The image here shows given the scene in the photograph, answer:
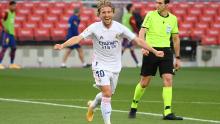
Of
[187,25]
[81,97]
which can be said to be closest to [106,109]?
[81,97]

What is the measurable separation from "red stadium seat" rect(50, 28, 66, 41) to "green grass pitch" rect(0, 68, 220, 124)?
18.3 ft

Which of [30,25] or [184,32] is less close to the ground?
[30,25]

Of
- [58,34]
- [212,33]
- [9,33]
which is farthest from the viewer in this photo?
[212,33]

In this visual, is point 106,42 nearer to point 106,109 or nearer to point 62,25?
point 106,109

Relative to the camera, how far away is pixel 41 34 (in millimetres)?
34969

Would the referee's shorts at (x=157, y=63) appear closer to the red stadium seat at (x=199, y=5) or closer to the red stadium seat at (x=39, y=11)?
the red stadium seat at (x=39, y=11)

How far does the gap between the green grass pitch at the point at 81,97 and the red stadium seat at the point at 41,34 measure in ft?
17.8

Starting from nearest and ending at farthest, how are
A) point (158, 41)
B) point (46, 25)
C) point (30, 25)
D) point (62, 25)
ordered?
point (158, 41) → point (30, 25) → point (46, 25) → point (62, 25)

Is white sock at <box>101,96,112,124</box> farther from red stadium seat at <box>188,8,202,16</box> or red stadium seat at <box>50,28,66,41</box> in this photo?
red stadium seat at <box>188,8,202,16</box>

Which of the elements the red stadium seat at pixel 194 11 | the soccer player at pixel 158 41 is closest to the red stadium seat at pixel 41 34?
the red stadium seat at pixel 194 11

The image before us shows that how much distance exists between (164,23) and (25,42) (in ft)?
66.2

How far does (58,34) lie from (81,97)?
15.9 metres

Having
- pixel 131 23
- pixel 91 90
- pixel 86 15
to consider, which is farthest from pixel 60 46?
pixel 86 15

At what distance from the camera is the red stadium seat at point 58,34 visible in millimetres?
34969
